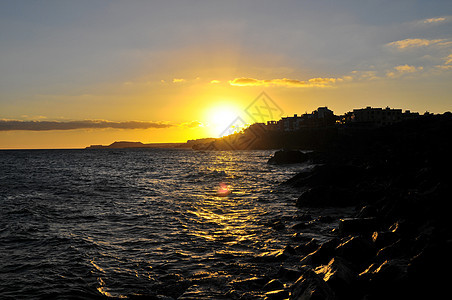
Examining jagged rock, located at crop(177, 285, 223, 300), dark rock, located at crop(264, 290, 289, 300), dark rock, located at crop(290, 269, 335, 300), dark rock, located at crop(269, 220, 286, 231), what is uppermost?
dark rock, located at crop(290, 269, 335, 300)

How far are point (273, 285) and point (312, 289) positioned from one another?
2406 mm

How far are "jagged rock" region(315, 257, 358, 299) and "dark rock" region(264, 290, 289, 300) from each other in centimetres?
119

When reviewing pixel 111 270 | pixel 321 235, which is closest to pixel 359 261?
pixel 321 235

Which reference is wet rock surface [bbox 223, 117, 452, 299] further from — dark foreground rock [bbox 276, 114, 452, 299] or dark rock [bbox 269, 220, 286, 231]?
dark rock [bbox 269, 220, 286, 231]

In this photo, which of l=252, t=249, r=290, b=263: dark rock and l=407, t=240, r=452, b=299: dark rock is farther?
l=252, t=249, r=290, b=263: dark rock

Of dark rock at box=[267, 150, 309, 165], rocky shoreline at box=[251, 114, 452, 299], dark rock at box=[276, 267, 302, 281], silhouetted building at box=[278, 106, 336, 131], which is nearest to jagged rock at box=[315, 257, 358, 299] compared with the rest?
rocky shoreline at box=[251, 114, 452, 299]

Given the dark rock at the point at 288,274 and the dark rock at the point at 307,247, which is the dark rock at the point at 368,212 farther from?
the dark rock at the point at 288,274

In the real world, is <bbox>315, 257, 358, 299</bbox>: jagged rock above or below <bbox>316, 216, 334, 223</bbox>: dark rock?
above

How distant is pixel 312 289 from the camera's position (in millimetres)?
7391

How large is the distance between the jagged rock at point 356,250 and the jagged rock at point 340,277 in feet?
5.24

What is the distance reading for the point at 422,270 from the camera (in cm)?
674

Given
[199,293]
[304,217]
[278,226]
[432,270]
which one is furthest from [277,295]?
[304,217]

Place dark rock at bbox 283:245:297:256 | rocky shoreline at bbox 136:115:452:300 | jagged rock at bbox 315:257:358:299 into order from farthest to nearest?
1. dark rock at bbox 283:245:297:256
2. jagged rock at bbox 315:257:358:299
3. rocky shoreline at bbox 136:115:452:300

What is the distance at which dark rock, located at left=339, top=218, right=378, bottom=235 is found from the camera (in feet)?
44.9
